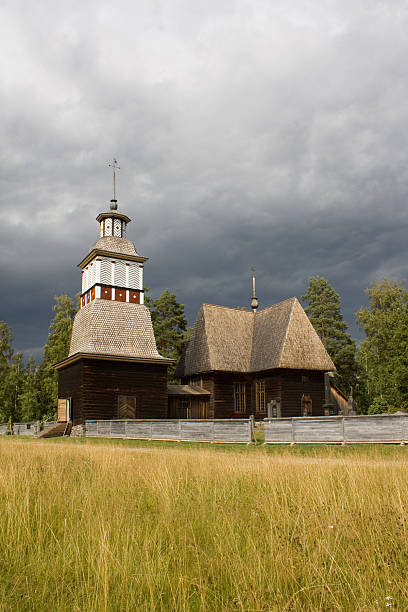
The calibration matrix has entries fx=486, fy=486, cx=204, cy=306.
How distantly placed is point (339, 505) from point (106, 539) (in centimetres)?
292

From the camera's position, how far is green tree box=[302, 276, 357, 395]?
180ft

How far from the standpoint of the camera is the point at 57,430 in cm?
3219

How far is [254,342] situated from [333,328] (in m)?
20.3

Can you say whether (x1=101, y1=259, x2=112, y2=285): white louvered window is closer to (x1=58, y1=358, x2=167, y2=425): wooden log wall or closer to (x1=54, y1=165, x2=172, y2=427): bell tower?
(x1=54, y1=165, x2=172, y2=427): bell tower

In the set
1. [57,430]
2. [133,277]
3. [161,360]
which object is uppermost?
[133,277]

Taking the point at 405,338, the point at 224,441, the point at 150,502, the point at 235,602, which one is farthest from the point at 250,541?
the point at 405,338

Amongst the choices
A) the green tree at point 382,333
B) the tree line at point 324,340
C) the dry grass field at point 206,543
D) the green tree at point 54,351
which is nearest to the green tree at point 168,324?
the tree line at point 324,340

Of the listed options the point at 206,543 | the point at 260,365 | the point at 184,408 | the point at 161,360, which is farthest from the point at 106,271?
the point at 206,543

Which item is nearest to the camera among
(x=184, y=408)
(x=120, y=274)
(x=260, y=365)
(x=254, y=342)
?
(x=260, y=365)

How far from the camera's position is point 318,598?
348 cm

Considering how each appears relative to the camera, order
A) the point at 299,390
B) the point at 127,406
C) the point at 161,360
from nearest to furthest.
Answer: the point at 127,406, the point at 161,360, the point at 299,390

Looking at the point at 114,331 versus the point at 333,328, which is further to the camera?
the point at 333,328

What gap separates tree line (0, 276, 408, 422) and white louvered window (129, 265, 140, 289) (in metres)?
11.1

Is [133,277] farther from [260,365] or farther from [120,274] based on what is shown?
[260,365]
